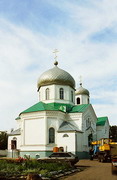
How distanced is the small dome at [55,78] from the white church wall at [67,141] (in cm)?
840

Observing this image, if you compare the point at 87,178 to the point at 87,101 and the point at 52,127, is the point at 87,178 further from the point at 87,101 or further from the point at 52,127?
the point at 87,101

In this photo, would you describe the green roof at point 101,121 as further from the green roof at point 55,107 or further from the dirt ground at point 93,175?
the dirt ground at point 93,175

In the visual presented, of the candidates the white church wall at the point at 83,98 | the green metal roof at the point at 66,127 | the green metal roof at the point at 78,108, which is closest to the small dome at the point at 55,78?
the green metal roof at the point at 78,108

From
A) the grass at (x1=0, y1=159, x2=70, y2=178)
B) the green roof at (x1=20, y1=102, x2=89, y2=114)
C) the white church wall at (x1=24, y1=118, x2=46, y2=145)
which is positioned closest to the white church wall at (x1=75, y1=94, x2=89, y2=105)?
the green roof at (x1=20, y1=102, x2=89, y2=114)

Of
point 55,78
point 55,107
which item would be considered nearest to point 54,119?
point 55,107

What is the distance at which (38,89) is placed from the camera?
37.4 meters

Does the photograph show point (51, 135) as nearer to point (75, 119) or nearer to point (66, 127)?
point (66, 127)

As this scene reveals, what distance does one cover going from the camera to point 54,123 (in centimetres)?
3164

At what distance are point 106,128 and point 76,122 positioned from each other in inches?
411

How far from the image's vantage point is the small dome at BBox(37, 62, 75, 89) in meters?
35.6

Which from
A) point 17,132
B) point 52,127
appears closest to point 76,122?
point 52,127

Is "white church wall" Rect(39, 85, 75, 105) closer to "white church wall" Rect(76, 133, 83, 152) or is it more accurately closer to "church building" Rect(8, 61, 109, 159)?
"church building" Rect(8, 61, 109, 159)

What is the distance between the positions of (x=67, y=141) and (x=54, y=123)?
2.94m

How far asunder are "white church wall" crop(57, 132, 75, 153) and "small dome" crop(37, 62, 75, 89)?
840cm
